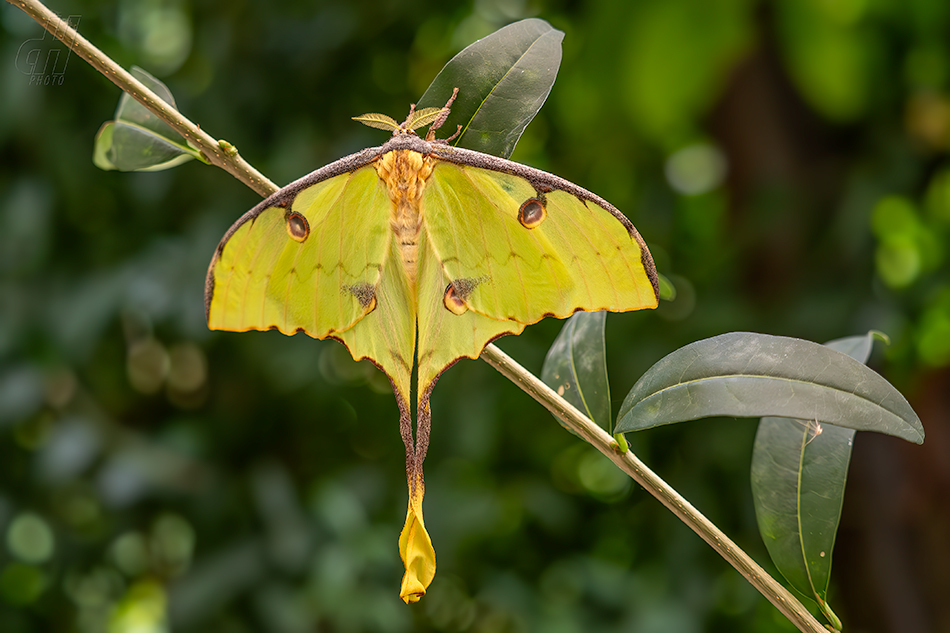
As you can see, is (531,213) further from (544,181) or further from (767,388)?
(767,388)

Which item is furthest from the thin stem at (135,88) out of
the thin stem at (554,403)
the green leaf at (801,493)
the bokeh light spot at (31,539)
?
the bokeh light spot at (31,539)

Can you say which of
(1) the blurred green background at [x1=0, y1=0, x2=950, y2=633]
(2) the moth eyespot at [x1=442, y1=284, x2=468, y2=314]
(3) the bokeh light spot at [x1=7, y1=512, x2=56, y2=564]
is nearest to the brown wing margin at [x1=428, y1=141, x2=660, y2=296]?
(2) the moth eyespot at [x1=442, y1=284, x2=468, y2=314]

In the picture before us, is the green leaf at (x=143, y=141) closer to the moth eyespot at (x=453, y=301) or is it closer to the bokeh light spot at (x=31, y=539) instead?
the moth eyespot at (x=453, y=301)

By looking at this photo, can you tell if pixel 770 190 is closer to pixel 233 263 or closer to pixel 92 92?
pixel 233 263

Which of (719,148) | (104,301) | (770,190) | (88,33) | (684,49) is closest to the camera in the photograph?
(684,49)

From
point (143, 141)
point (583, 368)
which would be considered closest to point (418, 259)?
point (583, 368)

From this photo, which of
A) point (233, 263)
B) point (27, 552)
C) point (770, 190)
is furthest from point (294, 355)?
point (770, 190)
